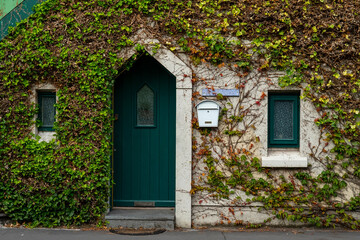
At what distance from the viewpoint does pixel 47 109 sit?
7.18 m

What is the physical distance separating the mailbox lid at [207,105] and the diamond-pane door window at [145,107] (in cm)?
105

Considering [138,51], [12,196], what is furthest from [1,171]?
[138,51]

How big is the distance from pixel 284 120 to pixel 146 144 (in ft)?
8.39

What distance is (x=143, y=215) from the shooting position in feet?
22.2

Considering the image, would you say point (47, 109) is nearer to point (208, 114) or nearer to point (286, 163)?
point (208, 114)

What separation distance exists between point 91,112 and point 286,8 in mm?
3805

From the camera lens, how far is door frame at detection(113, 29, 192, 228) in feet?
22.1

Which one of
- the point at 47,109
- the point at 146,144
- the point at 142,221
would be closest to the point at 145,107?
the point at 146,144

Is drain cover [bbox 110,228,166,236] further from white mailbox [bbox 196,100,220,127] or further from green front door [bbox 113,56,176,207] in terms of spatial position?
white mailbox [bbox 196,100,220,127]

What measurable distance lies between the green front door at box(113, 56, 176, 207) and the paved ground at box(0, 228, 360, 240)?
1031 millimetres

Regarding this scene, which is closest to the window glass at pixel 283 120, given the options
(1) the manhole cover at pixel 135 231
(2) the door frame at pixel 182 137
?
(2) the door frame at pixel 182 137

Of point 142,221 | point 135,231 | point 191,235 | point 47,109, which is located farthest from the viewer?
point 47,109

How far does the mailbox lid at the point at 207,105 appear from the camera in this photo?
665 centimetres

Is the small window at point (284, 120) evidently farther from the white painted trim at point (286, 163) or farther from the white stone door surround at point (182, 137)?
the white stone door surround at point (182, 137)
